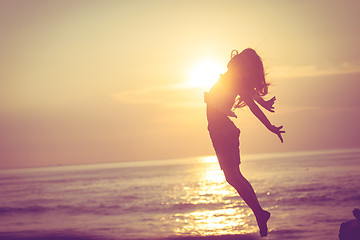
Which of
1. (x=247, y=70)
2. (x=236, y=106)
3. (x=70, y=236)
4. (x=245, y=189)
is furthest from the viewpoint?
(x=70, y=236)

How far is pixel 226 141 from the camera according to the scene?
21.2ft

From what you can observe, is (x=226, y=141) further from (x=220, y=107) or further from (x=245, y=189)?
(x=245, y=189)

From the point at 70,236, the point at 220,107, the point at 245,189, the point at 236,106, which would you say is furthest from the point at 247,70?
the point at 70,236

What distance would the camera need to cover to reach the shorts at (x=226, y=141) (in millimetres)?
6461

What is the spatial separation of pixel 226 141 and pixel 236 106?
2.33 feet

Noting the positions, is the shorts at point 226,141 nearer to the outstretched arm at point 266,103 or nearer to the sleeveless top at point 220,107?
the sleeveless top at point 220,107

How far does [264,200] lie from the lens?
124 ft

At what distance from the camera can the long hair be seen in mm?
6727

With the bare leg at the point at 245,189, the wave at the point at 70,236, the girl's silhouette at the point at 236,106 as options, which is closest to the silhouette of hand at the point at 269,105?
the girl's silhouette at the point at 236,106

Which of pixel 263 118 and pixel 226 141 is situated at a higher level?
pixel 263 118

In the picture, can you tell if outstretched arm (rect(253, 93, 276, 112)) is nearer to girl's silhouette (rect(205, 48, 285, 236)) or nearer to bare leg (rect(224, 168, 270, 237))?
girl's silhouette (rect(205, 48, 285, 236))

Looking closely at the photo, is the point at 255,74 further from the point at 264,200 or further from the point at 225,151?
the point at 264,200

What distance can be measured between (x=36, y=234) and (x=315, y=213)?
16316 millimetres

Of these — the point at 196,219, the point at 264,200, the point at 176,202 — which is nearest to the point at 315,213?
the point at 196,219
